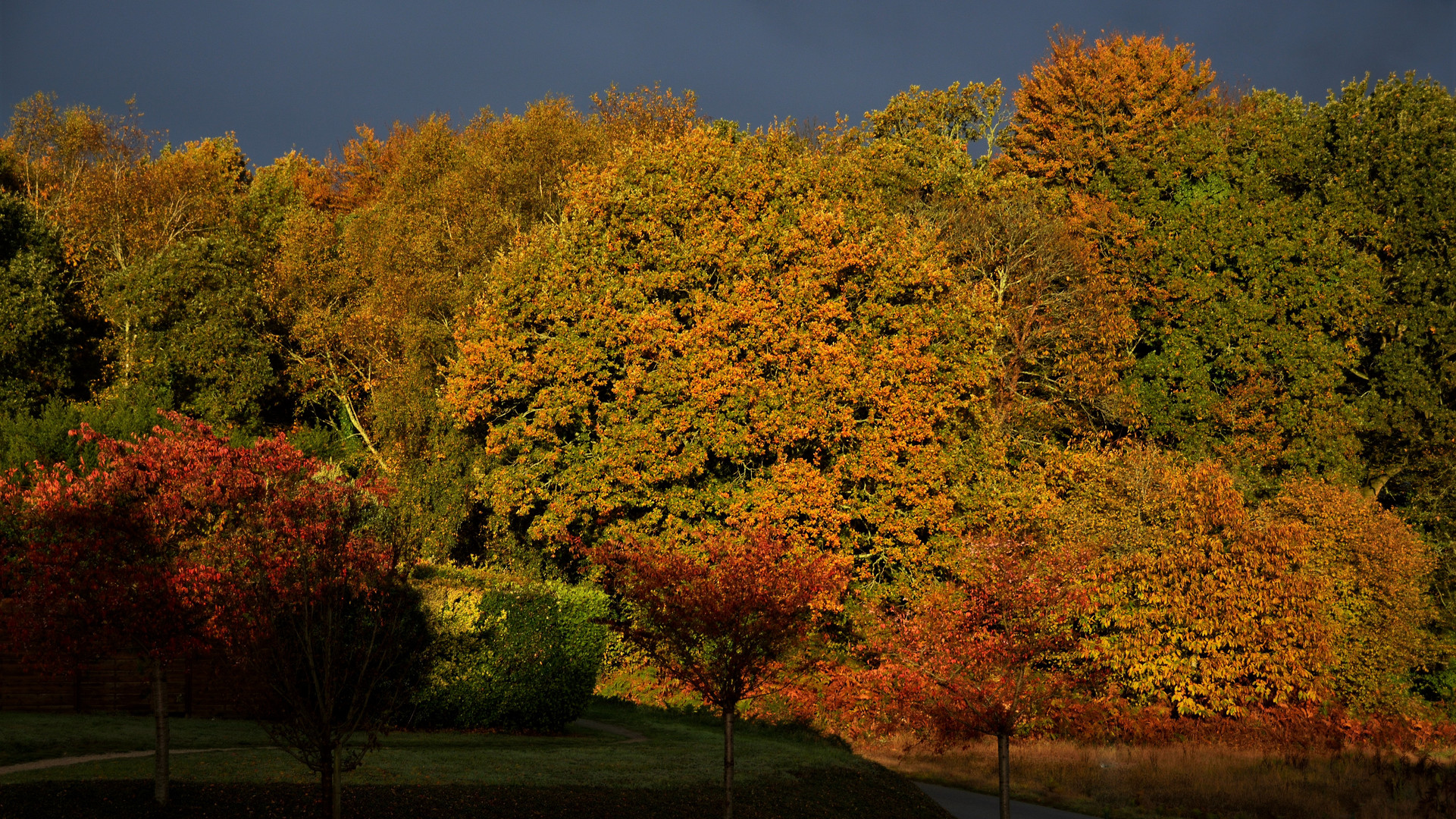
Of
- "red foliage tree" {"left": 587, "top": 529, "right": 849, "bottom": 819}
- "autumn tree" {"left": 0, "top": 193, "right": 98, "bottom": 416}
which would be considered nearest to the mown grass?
"red foliage tree" {"left": 587, "top": 529, "right": 849, "bottom": 819}

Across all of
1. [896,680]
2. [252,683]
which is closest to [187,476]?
[252,683]

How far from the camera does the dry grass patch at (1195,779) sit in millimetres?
24047

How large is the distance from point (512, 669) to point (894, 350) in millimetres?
15797

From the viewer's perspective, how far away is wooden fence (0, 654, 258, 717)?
23.6 m

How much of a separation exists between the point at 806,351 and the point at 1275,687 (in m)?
15.9

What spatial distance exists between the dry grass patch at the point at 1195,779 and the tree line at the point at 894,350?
1852 mm

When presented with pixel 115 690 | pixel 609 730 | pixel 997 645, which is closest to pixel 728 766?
pixel 997 645

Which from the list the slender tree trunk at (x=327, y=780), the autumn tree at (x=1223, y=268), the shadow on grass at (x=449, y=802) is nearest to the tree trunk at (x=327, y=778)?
the slender tree trunk at (x=327, y=780)

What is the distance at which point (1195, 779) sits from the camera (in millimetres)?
26391

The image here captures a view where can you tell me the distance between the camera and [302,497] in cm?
1566

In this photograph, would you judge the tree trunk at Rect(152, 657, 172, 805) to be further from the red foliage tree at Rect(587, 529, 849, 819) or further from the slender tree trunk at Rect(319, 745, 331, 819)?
the red foliage tree at Rect(587, 529, 849, 819)

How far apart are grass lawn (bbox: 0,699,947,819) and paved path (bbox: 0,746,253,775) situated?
0.34 meters

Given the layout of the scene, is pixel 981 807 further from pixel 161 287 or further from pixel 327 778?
pixel 161 287

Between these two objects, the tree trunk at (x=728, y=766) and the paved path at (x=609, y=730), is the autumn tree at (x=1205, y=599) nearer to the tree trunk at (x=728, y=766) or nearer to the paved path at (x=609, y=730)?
the paved path at (x=609, y=730)
